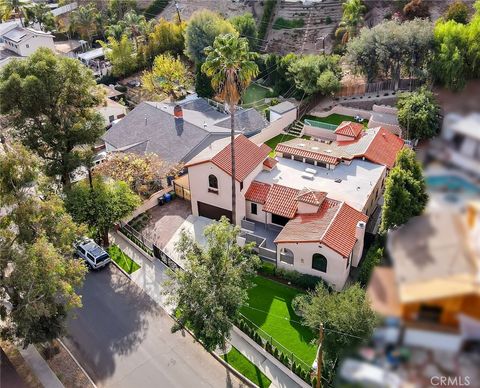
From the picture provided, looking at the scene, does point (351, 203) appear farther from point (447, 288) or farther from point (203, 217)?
point (447, 288)

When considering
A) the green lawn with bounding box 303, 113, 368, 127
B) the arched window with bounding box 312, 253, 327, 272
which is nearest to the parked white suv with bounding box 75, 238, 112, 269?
the arched window with bounding box 312, 253, 327, 272

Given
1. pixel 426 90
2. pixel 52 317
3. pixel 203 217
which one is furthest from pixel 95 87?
pixel 426 90

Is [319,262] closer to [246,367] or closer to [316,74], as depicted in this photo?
[246,367]

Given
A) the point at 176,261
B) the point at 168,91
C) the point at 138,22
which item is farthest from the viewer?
the point at 138,22

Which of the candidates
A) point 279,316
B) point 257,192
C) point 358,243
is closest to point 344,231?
point 358,243

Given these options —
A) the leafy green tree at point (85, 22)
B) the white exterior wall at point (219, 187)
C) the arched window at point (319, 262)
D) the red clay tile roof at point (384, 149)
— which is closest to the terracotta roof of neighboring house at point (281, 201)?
the white exterior wall at point (219, 187)

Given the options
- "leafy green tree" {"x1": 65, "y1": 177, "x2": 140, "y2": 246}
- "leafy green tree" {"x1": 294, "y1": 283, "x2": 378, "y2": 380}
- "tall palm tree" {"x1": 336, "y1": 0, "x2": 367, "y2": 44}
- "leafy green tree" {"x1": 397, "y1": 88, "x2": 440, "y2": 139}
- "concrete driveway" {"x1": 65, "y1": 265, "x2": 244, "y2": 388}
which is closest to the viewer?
"leafy green tree" {"x1": 294, "y1": 283, "x2": 378, "y2": 380}

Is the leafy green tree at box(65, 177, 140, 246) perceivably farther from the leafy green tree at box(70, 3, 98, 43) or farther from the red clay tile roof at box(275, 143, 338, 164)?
the leafy green tree at box(70, 3, 98, 43)
